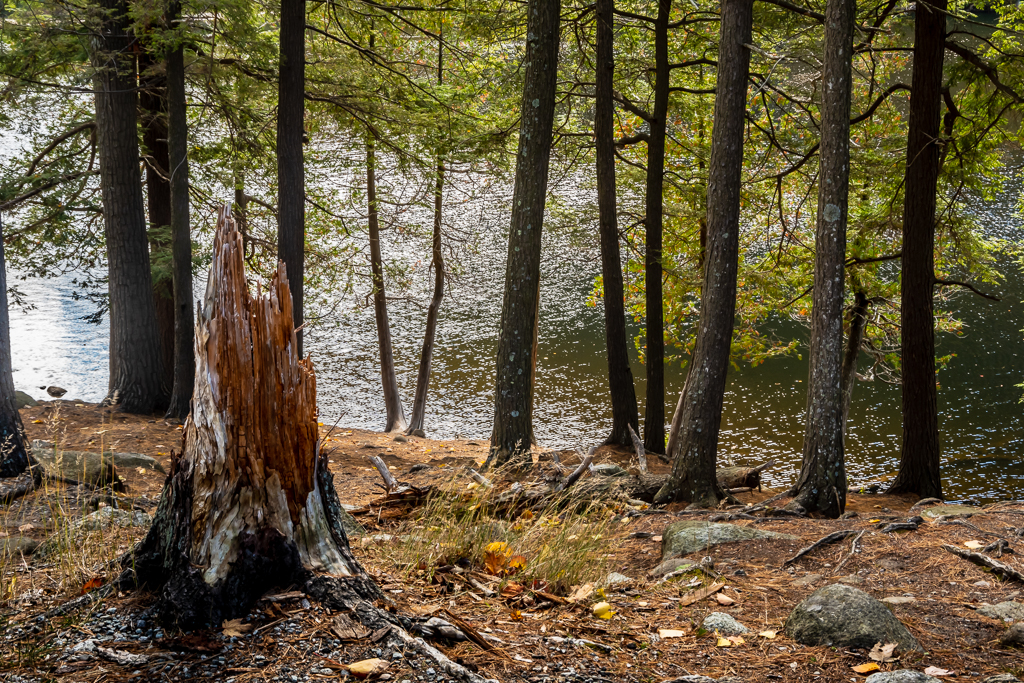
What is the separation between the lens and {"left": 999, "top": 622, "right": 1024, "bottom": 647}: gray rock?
334cm

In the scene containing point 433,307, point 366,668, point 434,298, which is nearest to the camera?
point 366,668

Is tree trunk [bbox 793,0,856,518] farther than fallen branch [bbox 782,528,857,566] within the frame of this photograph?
Yes

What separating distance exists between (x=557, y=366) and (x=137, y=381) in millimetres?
14392

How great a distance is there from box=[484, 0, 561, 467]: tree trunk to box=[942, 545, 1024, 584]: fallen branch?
12.6ft

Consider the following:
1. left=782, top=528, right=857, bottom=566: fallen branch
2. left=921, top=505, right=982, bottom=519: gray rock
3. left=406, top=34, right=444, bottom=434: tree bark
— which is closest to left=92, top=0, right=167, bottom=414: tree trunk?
left=406, top=34, right=444, bottom=434: tree bark

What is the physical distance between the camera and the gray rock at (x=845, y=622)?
333 centimetres

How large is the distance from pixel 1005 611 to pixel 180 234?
10.1 meters

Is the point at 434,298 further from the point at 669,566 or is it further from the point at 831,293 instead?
the point at 669,566

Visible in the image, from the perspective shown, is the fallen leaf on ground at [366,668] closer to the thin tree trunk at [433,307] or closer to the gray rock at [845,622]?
the gray rock at [845,622]

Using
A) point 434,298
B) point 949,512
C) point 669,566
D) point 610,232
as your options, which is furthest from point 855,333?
point 669,566

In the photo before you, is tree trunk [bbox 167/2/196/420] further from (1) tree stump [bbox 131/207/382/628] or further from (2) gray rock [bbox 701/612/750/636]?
(2) gray rock [bbox 701/612/750/636]

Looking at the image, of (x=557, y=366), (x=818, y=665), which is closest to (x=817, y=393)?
(x=818, y=665)

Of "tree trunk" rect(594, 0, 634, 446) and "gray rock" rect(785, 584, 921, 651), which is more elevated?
"tree trunk" rect(594, 0, 634, 446)

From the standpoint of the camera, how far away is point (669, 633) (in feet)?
11.2
